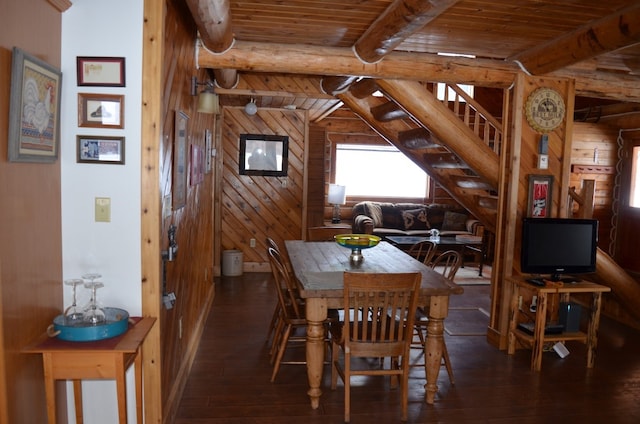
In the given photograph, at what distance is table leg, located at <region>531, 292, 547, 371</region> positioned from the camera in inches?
140

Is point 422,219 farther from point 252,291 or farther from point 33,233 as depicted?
point 33,233

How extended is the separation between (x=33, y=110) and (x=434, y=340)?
2512 millimetres

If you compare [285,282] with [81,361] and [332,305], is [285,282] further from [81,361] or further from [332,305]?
[81,361]

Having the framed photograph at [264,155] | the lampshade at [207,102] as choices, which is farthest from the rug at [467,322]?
the framed photograph at [264,155]

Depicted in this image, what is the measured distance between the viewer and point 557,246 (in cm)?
372

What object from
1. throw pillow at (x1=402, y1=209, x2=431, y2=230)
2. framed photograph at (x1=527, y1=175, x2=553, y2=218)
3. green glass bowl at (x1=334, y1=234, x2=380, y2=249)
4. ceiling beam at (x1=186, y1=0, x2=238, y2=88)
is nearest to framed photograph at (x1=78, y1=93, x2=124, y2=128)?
ceiling beam at (x1=186, y1=0, x2=238, y2=88)

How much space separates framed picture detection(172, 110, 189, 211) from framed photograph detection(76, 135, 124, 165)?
463mm

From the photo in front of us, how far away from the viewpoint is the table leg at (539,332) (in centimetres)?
356

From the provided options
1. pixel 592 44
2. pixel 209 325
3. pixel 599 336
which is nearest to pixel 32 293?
pixel 209 325

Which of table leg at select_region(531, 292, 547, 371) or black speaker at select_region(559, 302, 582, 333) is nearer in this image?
table leg at select_region(531, 292, 547, 371)

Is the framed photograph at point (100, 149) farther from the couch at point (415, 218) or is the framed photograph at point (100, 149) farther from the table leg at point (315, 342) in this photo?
the couch at point (415, 218)

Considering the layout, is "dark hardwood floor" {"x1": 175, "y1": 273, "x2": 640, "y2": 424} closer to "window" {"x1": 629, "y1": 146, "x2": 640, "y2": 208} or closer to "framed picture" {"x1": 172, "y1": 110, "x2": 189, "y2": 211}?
"framed picture" {"x1": 172, "y1": 110, "x2": 189, "y2": 211}

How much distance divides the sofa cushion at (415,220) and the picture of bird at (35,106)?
6567 millimetres

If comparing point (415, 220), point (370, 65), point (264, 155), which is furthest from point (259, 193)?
point (370, 65)
